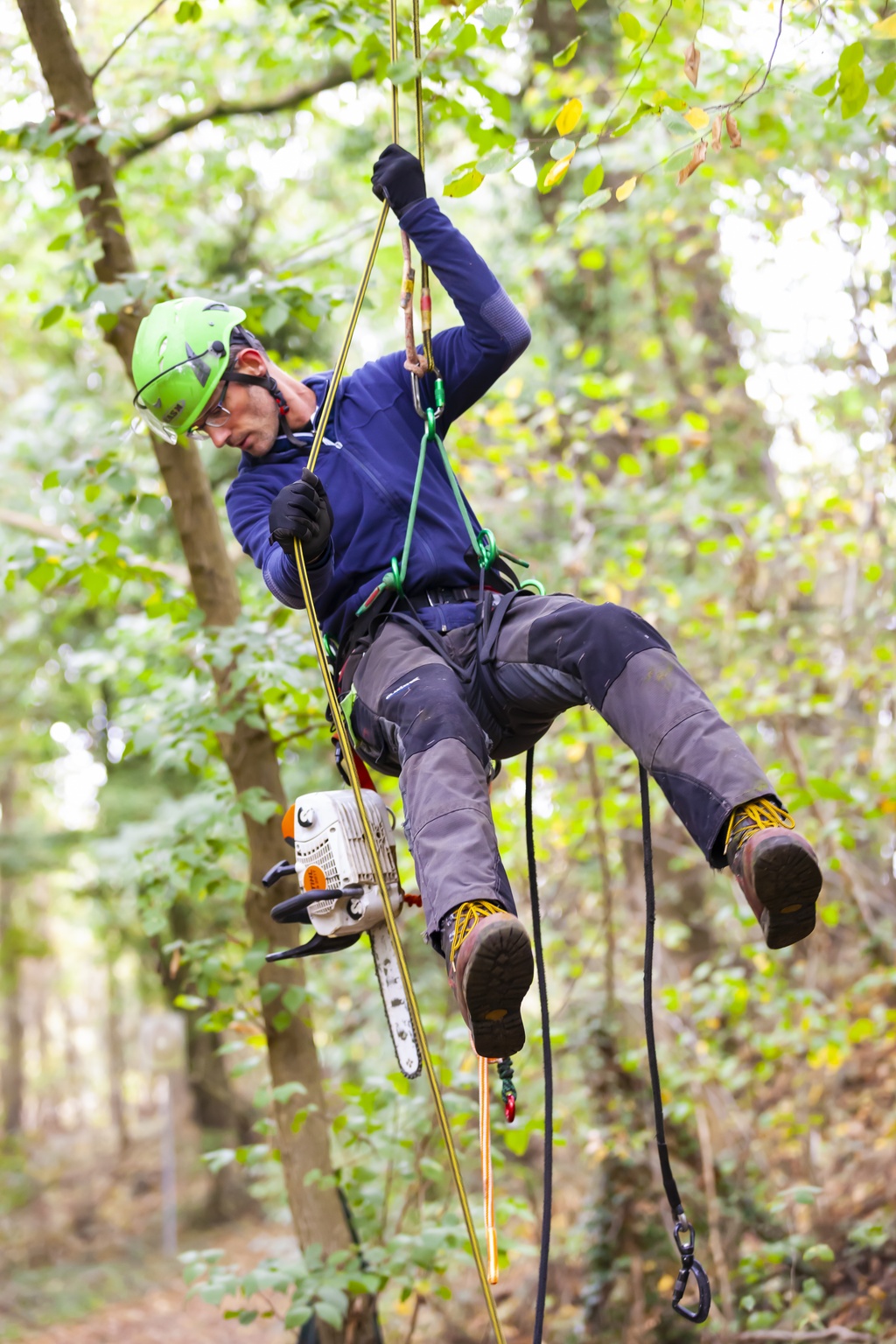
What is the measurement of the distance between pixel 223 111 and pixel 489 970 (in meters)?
4.64

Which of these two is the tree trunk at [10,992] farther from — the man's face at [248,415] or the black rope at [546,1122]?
the black rope at [546,1122]

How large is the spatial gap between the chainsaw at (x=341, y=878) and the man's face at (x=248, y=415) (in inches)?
39.5

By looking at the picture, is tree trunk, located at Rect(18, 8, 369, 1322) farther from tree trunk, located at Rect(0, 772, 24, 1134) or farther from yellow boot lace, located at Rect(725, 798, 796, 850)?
tree trunk, located at Rect(0, 772, 24, 1134)

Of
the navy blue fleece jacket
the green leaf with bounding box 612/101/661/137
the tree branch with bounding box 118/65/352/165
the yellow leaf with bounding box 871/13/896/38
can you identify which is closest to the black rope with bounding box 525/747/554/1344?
the navy blue fleece jacket

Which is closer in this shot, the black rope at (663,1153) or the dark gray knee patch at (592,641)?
the black rope at (663,1153)

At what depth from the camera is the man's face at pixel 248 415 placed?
10.4 ft

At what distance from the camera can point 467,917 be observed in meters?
2.28

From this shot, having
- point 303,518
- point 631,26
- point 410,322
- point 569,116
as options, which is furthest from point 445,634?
point 631,26

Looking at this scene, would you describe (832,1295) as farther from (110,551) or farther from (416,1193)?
(110,551)

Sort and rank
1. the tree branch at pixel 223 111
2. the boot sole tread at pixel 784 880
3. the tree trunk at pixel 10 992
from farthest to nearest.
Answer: the tree trunk at pixel 10 992
the tree branch at pixel 223 111
the boot sole tread at pixel 784 880

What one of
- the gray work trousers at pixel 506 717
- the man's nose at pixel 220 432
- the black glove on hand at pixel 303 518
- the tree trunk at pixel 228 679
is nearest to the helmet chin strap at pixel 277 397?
the man's nose at pixel 220 432

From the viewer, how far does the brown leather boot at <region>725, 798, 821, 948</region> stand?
2.13 metres

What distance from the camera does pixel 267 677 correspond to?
4.17m

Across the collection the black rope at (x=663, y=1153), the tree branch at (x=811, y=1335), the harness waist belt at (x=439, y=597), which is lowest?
the tree branch at (x=811, y=1335)
